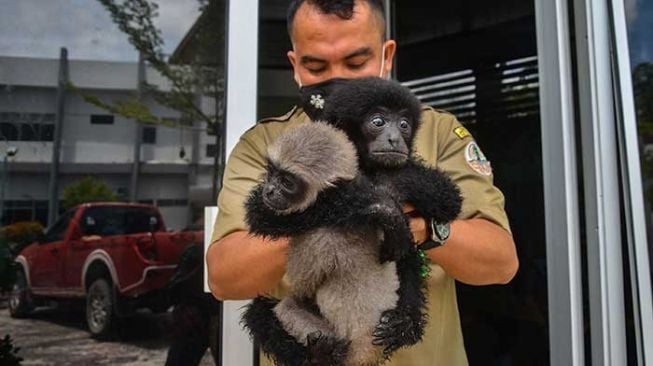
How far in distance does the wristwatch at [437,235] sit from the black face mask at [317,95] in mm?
264

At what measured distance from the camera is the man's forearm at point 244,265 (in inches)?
37.7

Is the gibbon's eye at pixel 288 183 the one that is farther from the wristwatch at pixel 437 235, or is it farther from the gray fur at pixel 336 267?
the wristwatch at pixel 437 235

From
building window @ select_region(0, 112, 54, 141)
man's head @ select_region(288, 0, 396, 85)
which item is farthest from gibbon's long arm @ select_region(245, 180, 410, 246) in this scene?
building window @ select_region(0, 112, 54, 141)

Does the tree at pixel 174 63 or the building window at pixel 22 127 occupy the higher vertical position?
the tree at pixel 174 63

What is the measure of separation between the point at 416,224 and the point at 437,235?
0.05 meters

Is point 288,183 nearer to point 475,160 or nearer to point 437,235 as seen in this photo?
point 437,235

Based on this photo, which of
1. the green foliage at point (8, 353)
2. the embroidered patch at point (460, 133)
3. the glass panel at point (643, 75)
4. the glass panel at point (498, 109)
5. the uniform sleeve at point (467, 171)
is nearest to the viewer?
the uniform sleeve at point (467, 171)

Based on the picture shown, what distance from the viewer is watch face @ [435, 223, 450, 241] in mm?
913

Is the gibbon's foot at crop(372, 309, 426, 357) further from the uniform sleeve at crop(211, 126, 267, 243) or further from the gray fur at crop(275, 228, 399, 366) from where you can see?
the uniform sleeve at crop(211, 126, 267, 243)

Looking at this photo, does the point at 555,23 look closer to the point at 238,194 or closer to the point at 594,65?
the point at 594,65

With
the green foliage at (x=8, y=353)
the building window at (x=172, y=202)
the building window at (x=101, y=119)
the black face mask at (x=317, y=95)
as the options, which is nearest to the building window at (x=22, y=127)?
the building window at (x=101, y=119)

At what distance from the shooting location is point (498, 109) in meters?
2.52

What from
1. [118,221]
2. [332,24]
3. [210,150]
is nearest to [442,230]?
[332,24]

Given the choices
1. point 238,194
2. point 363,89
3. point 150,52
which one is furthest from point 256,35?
point 363,89
